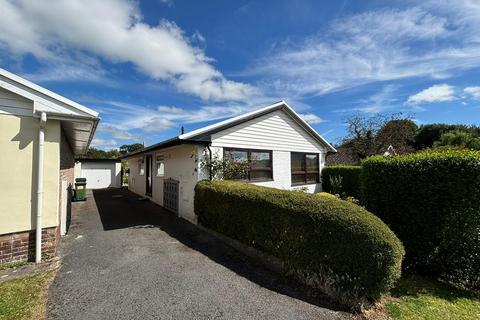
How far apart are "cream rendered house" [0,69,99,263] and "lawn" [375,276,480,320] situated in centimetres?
681

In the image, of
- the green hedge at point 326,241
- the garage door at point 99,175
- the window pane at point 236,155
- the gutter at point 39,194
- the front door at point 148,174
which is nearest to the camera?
the green hedge at point 326,241

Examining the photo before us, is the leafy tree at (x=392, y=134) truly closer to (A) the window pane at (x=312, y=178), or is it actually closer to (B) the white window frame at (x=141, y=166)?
(A) the window pane at (x=312, y=178)

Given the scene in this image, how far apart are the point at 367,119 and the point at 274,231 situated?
971 inches

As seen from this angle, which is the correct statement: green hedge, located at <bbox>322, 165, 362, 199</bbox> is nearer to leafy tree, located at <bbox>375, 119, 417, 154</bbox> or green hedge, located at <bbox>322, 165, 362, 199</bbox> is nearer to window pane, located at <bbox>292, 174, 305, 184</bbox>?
window pane, located at <bbox>292, 174, 305, 184</bbox>

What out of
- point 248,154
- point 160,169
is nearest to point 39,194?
point 248,154

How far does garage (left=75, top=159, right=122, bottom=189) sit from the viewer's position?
21.2m

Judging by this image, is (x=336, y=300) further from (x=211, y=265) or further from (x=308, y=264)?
(x=211, y=265)

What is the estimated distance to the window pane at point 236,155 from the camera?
30.4 ft

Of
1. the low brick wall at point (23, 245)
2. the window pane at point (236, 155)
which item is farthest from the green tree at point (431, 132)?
the low brick wall at point (23, 245)

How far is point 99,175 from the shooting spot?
21.8 metres

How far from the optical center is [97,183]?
21703 mm

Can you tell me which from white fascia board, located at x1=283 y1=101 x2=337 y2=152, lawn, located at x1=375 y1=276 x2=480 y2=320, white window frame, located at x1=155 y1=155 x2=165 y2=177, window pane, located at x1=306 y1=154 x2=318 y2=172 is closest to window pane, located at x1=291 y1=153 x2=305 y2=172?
window pane, located at x1=306 y1=154 x2=318 y2=172

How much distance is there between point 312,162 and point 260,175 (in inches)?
185

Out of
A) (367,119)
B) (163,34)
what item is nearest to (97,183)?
(163,34)
